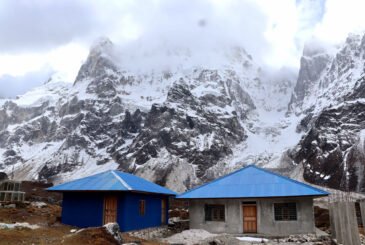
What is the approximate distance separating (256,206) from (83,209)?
1133 centimetres

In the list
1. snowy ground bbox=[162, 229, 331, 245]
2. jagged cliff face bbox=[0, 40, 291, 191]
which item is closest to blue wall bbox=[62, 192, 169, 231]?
snowy ground bbox=[162, 229, 331, 245]

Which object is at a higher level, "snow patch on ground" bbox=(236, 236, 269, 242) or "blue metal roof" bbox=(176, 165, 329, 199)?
"blue metal roof" bbox=(176, 165, 329, 199)

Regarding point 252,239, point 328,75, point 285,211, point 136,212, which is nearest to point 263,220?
point 285,211

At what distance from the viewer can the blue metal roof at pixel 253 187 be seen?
990 inches

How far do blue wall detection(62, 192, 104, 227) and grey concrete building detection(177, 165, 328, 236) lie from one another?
231 inches

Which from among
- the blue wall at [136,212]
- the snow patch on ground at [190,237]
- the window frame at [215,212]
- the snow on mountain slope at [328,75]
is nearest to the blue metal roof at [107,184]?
the blue wall at [136,212]

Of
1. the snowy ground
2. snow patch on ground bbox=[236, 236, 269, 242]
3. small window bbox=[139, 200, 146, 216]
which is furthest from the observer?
small window bbox=[139, 200, 146, 216]

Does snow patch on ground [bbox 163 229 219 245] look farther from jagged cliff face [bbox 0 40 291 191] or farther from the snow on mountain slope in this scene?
the snow on mountain slope

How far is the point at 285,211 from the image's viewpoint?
25547 millimetres

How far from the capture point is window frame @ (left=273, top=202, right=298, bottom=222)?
25.3 metres

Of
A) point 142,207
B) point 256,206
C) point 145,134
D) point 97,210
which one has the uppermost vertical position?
point 145,134

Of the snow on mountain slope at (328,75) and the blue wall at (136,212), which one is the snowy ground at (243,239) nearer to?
the blue wall at (136,212)

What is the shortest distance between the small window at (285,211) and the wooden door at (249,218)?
1.41 meters

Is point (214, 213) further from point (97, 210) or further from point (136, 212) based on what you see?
point (97, 210)
